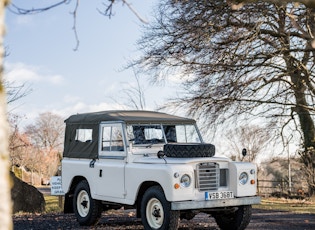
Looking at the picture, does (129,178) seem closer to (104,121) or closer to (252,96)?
(104,121)

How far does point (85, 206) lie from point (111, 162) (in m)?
1.26

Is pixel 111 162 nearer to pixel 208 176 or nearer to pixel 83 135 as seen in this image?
pixel 83 135

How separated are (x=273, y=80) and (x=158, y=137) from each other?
40.2ft

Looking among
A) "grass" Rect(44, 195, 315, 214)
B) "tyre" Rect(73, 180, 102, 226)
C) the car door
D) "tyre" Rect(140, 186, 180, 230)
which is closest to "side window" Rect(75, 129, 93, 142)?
the car door

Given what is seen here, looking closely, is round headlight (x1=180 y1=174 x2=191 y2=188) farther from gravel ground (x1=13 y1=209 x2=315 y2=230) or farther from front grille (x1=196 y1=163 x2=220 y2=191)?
gravel ground (x1=13 y1=209 x2=315 y2=230)

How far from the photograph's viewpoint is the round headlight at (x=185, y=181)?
900cm

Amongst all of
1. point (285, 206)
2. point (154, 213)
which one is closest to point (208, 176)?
point (154, 213)

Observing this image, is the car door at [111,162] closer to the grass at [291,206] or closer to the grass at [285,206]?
the grass at [285,206]

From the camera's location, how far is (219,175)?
31.6 feet

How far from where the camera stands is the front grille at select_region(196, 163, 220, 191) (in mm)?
9305

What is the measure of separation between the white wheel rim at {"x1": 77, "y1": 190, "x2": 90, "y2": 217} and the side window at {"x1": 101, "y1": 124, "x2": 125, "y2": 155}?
40.3 inches

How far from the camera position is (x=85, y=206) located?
1102 cm

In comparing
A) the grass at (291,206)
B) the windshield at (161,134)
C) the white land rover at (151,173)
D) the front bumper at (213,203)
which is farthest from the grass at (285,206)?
the front bumper at (213,203)

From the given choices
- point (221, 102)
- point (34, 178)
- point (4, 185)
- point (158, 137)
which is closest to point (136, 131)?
point (158, 137)
